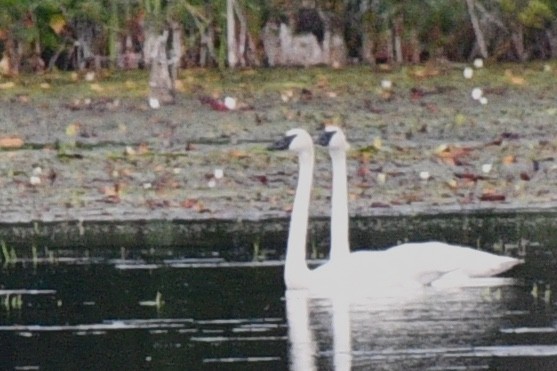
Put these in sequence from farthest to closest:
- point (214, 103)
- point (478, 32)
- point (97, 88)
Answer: point (478, 32) → point (97, 88) → point (214, 103)

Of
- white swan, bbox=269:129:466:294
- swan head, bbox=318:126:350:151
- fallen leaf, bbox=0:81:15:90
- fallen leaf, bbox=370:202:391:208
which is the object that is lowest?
white swan, bbox=269:129:466:294

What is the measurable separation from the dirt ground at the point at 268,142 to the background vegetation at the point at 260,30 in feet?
3.28

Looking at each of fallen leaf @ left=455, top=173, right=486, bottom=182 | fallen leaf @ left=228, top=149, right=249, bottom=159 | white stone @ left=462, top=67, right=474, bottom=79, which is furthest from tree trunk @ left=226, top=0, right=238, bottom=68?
fallen leaf @ left=455, top=173, right=486, bottom=182

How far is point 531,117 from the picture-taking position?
22125mm

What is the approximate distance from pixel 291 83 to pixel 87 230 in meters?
10.5

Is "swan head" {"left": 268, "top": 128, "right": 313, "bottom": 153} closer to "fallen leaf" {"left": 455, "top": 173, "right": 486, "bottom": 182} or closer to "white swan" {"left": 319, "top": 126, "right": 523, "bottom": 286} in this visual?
"white swan" {"left": 319, "top": 126, "right": 523, "bottom": 286}

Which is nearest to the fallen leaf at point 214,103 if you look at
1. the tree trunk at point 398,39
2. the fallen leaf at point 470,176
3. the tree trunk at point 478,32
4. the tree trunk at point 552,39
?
the tree trunk at point 398,39

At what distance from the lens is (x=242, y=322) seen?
11.1m

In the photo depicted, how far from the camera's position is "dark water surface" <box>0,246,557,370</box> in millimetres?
9852

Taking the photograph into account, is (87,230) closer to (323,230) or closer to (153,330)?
(323,230)

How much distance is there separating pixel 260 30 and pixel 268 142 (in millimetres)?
7550

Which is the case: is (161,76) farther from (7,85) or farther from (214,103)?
(7,85)

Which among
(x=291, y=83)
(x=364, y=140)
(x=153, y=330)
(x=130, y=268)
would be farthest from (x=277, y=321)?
(x=291, y=83)

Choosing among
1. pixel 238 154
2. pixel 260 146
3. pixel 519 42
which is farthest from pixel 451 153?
pixel 519 42
